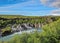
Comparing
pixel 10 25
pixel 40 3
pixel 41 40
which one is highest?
pixel 40 3

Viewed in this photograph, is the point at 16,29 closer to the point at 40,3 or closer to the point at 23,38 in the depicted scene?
the point at 23,38

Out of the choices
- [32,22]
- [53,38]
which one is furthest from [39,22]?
[53,38]

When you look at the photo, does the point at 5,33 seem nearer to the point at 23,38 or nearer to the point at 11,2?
the point at 23,38

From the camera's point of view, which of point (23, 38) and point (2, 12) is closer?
point (23, 38)

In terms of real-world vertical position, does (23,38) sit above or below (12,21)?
below

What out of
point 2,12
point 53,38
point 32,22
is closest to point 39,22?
point 32,22

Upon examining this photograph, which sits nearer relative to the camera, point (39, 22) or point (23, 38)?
point (23, 38)
